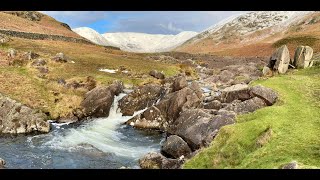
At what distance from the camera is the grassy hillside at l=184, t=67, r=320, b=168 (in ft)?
61.6

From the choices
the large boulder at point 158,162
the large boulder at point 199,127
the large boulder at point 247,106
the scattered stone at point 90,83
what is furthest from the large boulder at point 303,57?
the scattered stone at point 90,83

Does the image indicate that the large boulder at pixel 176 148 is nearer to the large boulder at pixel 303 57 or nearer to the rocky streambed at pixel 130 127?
the rocky streambed at pixel 130 127

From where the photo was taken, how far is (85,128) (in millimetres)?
40312

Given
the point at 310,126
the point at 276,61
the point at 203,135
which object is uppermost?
the point at 276,61

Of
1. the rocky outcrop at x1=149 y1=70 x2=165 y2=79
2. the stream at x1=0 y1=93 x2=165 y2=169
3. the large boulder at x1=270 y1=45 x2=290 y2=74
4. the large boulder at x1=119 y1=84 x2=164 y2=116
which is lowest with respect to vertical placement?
the stream at x1=0 y1=93 x2=165 y2=169

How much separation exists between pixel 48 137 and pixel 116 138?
22.0ft

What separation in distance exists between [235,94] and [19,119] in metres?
22.4

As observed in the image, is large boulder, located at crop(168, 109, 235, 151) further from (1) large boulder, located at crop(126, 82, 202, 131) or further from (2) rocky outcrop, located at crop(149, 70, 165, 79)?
(2) rocky outcrop, located at crop(149, 70, 165, 79)

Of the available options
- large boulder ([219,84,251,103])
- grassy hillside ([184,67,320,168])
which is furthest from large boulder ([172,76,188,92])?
grassy hillside ([184,67,320,168])

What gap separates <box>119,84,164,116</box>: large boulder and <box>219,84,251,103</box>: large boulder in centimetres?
1307

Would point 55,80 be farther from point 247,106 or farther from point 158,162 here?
point 247,106

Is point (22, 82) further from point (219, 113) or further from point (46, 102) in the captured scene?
point (219, 113)
